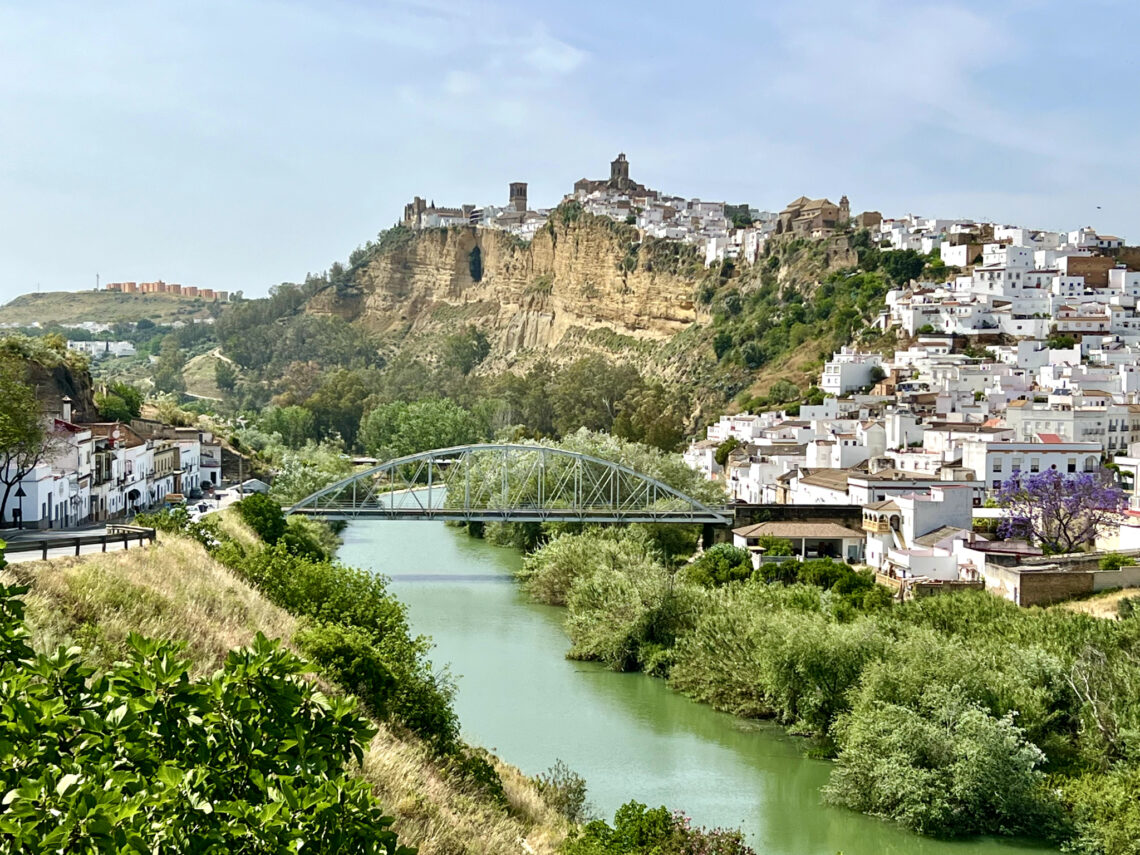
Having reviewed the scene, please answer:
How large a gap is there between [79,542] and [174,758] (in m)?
10.1

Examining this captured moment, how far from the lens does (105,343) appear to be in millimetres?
103125

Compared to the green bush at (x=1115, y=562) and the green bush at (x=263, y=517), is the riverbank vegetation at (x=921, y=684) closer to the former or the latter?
the green bush at (x=1115, y=562)

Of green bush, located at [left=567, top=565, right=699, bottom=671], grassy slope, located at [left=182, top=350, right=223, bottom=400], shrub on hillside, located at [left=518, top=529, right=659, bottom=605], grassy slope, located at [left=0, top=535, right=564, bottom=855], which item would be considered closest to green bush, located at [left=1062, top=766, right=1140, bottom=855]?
grassy slope, located at [left=0, top=535, right=564, bottom=855]

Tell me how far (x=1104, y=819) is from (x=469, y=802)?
704cm

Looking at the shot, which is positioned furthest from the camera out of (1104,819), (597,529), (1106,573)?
(597,529)

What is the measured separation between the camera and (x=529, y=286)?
259ft

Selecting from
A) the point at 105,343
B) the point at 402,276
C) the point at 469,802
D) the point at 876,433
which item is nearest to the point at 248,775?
the point at 469,802

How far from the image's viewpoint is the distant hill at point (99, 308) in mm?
119938

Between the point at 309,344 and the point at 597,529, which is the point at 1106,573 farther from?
the point at 309,344

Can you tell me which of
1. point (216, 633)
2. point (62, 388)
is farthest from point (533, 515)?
point (216, 633)

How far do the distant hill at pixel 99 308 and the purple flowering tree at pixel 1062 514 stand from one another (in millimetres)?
100240

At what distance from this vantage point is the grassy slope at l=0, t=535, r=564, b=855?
Answer: 28.4 ft

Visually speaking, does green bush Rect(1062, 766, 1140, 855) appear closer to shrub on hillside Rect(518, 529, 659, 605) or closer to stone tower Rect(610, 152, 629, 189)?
shrub on hillside Rect(518, 529, 659, 605)

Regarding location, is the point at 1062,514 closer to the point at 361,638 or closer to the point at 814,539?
the point at 814,539
